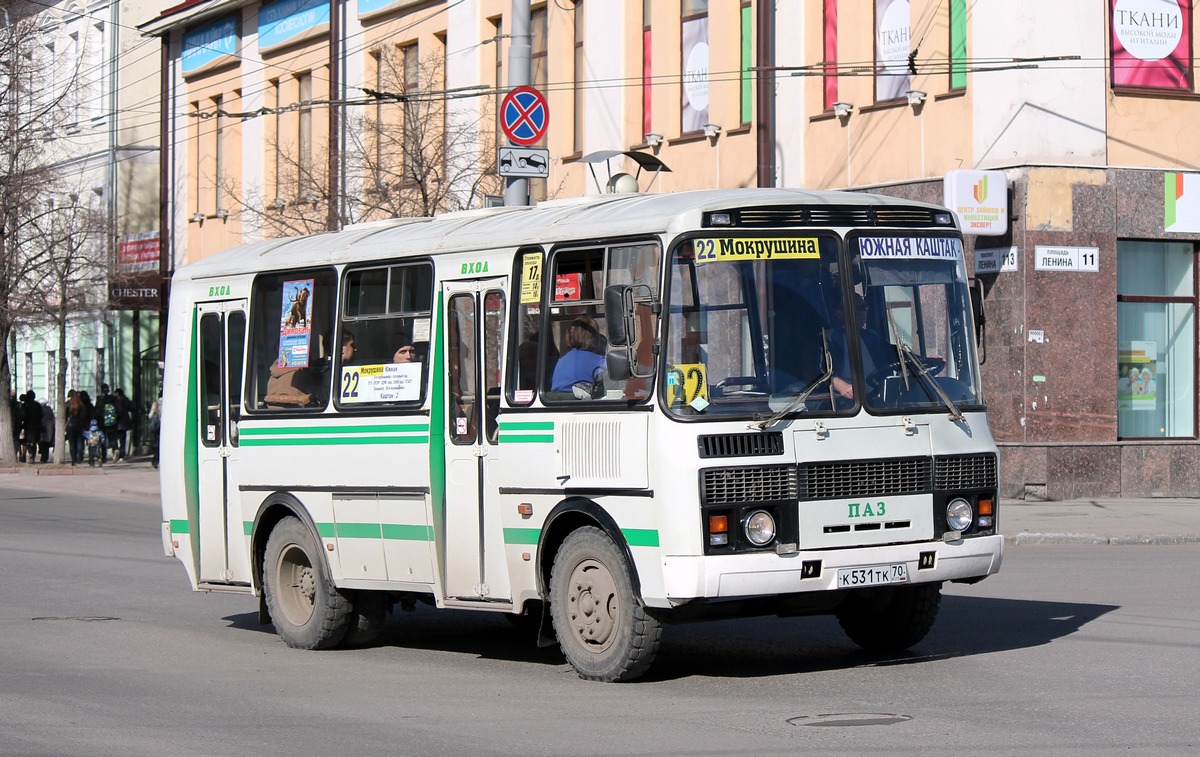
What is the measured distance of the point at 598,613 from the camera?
32.8 feet

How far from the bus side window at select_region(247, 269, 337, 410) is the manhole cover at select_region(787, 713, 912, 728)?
4588mm

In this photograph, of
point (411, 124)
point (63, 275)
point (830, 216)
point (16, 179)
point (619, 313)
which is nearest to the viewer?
point (619, 313)

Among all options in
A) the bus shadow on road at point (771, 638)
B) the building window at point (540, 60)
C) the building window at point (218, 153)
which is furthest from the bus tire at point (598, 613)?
the building window at point (218, 153)

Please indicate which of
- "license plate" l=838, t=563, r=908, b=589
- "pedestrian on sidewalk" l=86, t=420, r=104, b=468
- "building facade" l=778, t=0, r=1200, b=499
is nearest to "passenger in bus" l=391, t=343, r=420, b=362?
"license plate" l=838, t=563, r=908, b=589

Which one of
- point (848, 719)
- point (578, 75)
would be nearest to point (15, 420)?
point (578, 75)

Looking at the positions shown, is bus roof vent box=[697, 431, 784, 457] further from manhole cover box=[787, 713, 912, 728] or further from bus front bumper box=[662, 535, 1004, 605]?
manhole cover box=[787, 713, 912, 728]

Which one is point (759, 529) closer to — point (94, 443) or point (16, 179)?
point (16, 179)

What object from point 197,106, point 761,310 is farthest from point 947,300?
point 197,106

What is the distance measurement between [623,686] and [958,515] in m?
2.02

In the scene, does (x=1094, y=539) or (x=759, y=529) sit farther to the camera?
(x=1094, y=539)

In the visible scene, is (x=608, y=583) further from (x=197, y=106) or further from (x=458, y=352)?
(x=197, y=106)

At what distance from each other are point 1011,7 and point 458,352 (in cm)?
1544

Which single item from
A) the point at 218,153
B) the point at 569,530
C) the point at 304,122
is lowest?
the point at 569,530

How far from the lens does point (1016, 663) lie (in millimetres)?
10367
